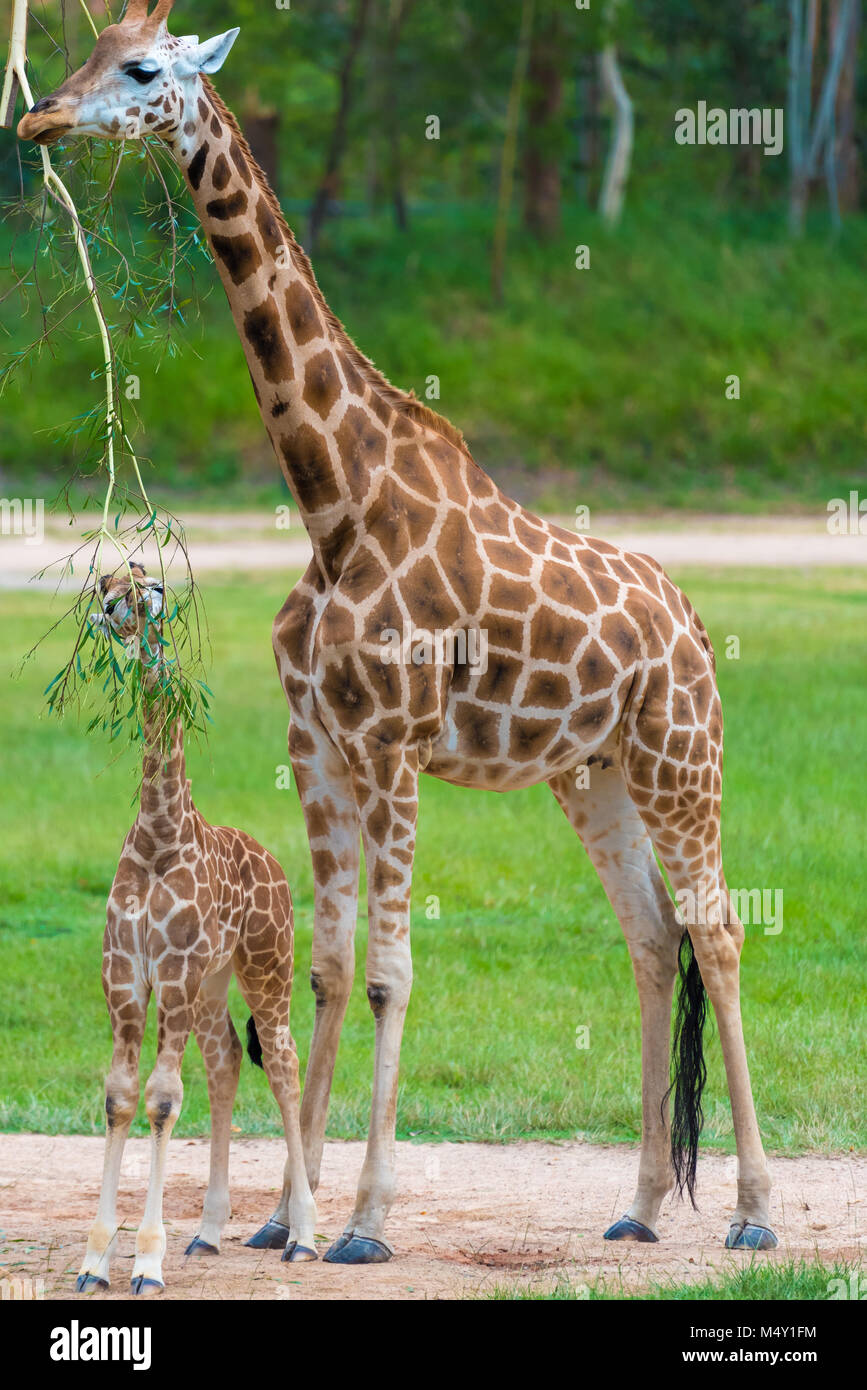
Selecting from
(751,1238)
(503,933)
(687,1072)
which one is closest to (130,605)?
(687,1072)

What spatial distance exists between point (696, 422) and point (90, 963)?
2427 cm

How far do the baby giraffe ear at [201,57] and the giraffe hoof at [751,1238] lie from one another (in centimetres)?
429

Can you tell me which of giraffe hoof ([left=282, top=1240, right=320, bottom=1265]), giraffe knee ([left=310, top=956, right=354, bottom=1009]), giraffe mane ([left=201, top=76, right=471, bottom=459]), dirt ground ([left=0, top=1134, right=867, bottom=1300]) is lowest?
dirt ground ([left=0, top=1134, right=867, bottom=1300])

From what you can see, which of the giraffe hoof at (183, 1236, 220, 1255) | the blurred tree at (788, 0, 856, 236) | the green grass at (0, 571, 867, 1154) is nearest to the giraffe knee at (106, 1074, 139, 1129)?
the giraffe hoof at (183, 1236, 220, 1255)

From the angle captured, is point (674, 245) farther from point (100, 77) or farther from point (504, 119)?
point (100, 77)

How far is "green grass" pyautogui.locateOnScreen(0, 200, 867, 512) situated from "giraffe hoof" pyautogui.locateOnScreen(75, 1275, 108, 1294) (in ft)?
81.5

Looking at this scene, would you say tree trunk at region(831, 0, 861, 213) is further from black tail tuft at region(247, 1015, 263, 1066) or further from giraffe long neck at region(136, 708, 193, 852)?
giraffe long neck at region(136, 708, 193, 852)

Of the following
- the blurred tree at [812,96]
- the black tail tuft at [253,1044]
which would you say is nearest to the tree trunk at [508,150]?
the blurred tree at [812,96]

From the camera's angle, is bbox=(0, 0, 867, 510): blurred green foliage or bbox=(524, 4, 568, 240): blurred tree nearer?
bbox=(0, 0, 867, 510): blurred green foliage

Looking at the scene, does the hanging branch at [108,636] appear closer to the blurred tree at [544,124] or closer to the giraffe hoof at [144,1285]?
the giraffe hoof at [144,1285]

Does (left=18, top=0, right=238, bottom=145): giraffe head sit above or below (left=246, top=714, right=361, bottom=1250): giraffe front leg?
above

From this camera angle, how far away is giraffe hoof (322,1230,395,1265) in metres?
5.82

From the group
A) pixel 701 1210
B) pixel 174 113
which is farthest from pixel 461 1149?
pixel 174 113

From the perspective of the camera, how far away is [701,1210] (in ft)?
22.8
